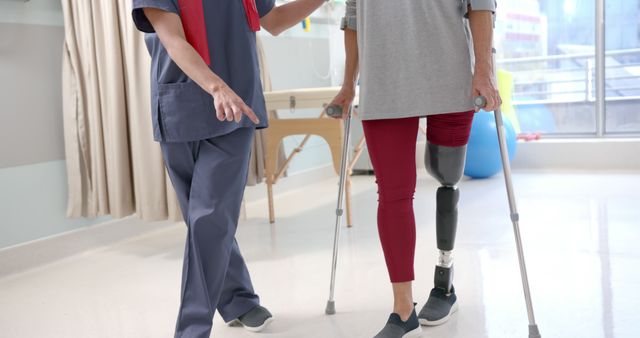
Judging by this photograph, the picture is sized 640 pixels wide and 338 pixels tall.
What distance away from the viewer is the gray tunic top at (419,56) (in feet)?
5.45

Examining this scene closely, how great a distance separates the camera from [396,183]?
1.73 meters

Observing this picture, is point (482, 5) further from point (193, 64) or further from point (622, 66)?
point (622, 66)

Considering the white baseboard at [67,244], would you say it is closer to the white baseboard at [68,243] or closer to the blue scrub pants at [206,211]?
the white baseboard at [68,243]

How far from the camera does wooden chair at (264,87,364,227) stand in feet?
10.4

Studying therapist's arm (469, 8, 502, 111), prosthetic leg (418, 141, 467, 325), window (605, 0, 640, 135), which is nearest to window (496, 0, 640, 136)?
window (605, 0, 640, 135)

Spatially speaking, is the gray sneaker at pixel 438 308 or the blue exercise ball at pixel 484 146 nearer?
the gray sneaker at pixel 438 308

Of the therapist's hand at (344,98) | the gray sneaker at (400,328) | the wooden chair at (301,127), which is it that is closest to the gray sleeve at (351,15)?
the therapist's hand at (344,98)

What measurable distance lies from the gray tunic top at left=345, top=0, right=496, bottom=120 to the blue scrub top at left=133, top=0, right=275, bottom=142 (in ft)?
1.08

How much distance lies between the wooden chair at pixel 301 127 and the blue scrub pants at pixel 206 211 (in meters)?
1.34

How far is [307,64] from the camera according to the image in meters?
4.72

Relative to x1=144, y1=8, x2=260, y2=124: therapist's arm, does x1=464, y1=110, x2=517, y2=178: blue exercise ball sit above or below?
below

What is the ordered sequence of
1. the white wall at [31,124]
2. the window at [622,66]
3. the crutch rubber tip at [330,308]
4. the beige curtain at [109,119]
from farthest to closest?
the window at [622,66] → the beige curtain at [109,119] → the white wall at [31,124] → the crutch rubber tip at [330,308]

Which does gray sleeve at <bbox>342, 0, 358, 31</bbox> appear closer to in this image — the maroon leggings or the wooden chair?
the maroon leggings

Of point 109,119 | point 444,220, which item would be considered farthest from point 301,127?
point 444,220
